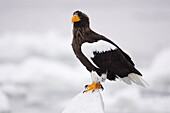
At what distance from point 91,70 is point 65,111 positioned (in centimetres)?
134

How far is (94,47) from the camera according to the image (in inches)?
274

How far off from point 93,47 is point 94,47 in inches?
1.1

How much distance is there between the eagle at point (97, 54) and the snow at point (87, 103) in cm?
19

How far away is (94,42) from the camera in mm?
7008

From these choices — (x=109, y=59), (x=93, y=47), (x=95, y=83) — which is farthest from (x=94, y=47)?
(x=95, y=83)

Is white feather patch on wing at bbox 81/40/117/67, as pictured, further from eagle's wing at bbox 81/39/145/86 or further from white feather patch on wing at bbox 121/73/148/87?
white feather patch on wing at bbox 121/73/148/87

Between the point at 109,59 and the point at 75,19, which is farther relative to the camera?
the point at 109,59

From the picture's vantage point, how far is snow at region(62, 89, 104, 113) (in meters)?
7.01

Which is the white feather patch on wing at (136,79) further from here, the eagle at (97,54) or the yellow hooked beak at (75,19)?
the yellow hooked beak at (75,19)

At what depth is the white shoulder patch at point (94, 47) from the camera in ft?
22.7

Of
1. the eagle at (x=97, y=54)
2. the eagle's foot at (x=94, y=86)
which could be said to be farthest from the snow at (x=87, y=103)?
the eagle at (x=97, y=54)

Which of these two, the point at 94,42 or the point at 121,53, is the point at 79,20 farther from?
the point at 121,53

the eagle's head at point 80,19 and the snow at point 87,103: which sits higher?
the eagle's head at point 80,19

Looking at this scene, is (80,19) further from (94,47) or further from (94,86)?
(94,86)
